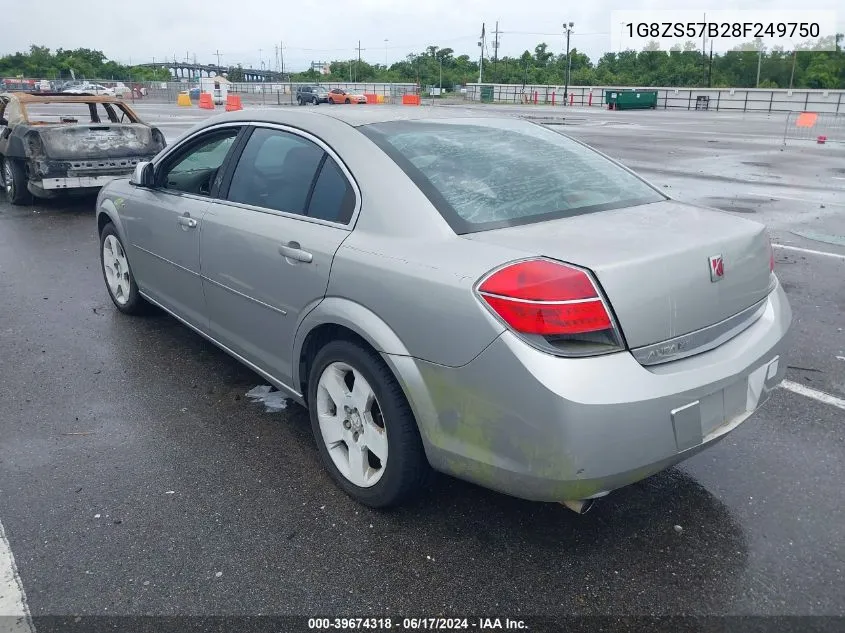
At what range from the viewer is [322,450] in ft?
10.8

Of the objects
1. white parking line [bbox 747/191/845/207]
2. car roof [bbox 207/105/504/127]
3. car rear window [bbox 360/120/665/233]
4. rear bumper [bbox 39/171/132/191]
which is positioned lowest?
white parking line [bbox 747/191/845/207]

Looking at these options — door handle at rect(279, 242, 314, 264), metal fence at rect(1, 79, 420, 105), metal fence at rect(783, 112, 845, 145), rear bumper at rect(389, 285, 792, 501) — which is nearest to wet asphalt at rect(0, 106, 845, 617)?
rear bumper at rect(389, 285, 792, 501)

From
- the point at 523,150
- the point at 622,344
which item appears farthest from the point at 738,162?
the point at 622,344

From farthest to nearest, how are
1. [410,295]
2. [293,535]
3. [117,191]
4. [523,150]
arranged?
[117,191]
[523,150]
[293,535]
[410,295]

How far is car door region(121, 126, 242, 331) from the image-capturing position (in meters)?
4.08

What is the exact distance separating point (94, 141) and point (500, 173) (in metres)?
8.45

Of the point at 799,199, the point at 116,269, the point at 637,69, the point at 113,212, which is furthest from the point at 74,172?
the point at 637,69

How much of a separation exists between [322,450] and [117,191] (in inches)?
118

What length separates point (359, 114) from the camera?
3582mm

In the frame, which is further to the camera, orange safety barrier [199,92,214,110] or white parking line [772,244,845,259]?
orange safety barrier [199,92,214,110]

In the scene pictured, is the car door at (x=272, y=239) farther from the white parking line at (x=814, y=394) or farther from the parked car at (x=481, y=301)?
the white parking line at (x=814, y=394)

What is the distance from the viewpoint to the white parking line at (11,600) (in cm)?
239

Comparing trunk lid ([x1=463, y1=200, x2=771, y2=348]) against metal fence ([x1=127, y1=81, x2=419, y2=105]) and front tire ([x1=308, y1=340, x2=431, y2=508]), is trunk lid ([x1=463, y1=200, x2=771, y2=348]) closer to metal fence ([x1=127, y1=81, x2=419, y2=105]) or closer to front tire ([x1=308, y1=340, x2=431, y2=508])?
front tire ([x1=308, y1=340, x2=431, y2=508])

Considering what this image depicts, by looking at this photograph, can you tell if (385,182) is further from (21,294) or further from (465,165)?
(21,294)
